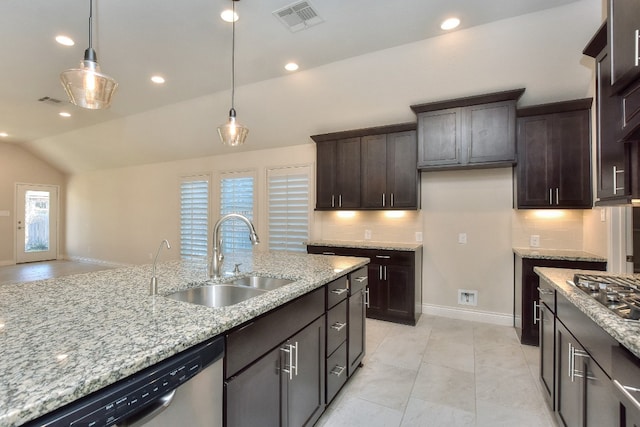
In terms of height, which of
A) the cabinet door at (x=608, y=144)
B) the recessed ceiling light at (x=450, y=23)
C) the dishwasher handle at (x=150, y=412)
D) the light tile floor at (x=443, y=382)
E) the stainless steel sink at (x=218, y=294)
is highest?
the recessed ceiling light at (x=450, y=23)

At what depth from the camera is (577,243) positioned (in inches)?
137

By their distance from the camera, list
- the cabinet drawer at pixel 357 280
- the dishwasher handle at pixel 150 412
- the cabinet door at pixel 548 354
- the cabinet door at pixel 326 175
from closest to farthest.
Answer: the dishwasher handle at pixel 150 412
the cabinet door at pixel 548 354
the cabinet drawer at pixel 357 280
the cabinet door at pixel 326 175

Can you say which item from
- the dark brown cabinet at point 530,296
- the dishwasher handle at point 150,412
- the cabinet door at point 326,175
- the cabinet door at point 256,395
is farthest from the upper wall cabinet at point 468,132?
the dishwasher handle at point 150,412

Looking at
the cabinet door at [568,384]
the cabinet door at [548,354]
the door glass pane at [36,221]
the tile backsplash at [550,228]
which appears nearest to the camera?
the cabinet door at [568,384]

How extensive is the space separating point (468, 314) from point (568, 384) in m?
2.36

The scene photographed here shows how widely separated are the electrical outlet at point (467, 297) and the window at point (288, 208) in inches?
96.5

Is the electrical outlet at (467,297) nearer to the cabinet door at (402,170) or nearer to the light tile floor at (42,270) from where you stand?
the cabinet door at (402,170)

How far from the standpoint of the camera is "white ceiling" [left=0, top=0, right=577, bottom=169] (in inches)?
Result: 97.7

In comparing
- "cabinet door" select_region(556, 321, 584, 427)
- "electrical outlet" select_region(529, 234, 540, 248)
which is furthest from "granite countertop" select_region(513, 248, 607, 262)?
"cabinet door" select_region(556, 321, 584, 427)

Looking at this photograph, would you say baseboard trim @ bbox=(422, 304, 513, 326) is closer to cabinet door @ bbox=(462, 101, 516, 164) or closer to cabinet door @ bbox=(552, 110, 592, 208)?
cabinet door @ bbox=(552, 110, 592, 208)

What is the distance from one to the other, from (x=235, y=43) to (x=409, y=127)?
2268mm

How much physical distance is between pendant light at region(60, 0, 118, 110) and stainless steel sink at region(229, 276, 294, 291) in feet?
4.79

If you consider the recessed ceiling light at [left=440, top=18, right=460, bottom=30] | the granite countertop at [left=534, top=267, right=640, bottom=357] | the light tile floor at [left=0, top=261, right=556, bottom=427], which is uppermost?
the recessed ceiling light at [left=440, top=18, right=460, bottom=30]

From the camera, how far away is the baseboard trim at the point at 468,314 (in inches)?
147
